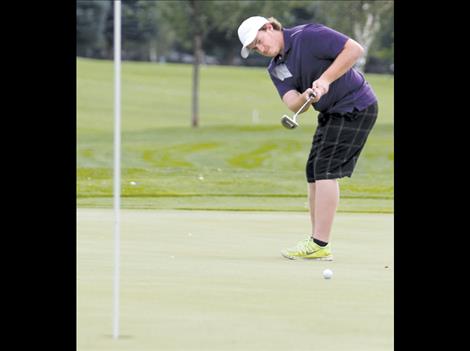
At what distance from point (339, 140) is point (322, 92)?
0.67m

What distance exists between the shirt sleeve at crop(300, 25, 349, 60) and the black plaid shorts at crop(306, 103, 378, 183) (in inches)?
20.1

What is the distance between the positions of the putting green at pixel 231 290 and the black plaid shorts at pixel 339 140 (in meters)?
0.64

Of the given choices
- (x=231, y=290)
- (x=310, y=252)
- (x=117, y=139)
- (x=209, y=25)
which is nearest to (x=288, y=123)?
(x=310, y=252)

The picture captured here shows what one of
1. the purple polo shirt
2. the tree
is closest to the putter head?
the purple polo shirt

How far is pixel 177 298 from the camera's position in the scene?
6230mm

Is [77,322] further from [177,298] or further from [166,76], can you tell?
[166,76]

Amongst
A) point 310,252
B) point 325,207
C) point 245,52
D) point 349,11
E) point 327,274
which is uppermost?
point 349,11

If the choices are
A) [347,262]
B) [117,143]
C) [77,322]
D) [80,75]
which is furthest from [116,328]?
[80,75]

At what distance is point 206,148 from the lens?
106 ft

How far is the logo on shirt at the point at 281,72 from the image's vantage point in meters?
8.58

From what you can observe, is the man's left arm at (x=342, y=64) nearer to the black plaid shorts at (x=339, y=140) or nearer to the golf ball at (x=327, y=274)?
the black plaid shorts at (x=339, y=140)

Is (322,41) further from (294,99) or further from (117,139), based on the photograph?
(117,139)

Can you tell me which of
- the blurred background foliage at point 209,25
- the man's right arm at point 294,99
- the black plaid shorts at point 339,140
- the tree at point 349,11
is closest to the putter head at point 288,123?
the man's right arm at point 294,99

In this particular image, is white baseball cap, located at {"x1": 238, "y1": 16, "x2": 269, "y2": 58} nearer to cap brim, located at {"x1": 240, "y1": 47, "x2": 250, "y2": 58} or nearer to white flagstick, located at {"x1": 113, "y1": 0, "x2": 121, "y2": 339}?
cap brim, located at {"x1": 240, "y1": 47, "x2": 250, "y2": 58}
